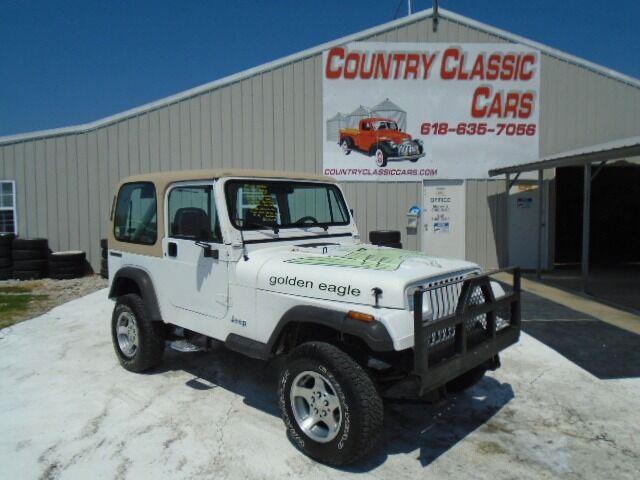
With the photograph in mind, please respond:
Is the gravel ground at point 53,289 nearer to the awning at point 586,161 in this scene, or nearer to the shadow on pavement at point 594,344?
the shadow on pavement at point 594,344

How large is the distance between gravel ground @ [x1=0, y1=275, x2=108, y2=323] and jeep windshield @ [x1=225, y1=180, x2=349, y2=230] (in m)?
5.33

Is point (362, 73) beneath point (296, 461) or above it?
above

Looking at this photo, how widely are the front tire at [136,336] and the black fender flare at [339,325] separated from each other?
1.76 m

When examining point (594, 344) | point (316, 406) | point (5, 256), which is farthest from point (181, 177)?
point (5, 256)

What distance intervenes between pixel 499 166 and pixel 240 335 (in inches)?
412

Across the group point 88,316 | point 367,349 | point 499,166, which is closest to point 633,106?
point 499,166

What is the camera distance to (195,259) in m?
4.29

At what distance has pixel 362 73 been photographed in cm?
1216

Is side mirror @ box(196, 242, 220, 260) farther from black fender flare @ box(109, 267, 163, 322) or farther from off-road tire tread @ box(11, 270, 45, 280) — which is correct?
off-road tire tread @ box(11, 270, 45, 280)

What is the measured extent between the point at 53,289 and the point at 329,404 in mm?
8884

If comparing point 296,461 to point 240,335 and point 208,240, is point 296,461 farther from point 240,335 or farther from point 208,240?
point 208,240

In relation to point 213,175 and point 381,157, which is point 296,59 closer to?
point 381,157

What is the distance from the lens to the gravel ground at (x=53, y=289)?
8297mm

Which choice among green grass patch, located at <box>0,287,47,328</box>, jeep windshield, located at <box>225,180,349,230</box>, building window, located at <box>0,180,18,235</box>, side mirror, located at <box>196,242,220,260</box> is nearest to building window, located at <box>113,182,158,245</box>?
side mirror, located at <box>196,242,220,260</box>
